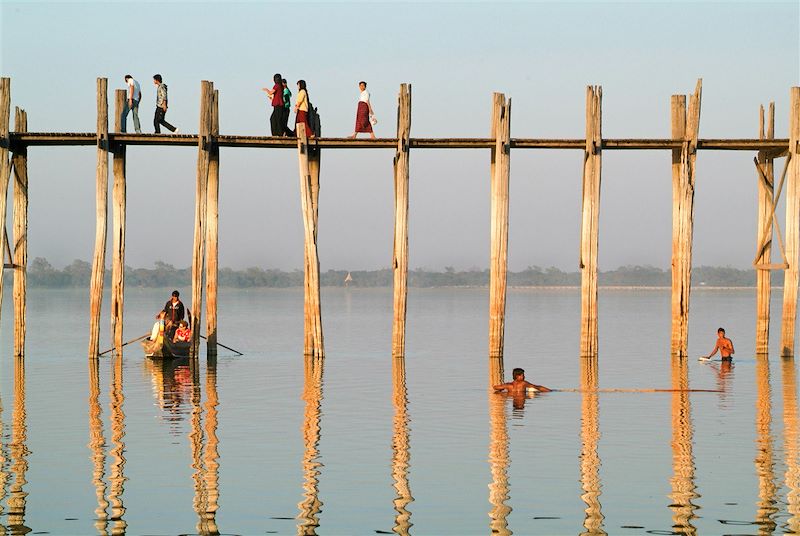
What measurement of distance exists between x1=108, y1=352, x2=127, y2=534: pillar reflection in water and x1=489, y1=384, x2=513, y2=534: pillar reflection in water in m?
3.50

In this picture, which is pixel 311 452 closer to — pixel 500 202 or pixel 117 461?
pixel 117 461

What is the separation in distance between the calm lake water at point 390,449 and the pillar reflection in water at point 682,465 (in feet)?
0.11

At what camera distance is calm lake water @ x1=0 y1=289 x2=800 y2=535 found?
1307 centimetres

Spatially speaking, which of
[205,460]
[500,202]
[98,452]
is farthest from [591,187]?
[98,452]

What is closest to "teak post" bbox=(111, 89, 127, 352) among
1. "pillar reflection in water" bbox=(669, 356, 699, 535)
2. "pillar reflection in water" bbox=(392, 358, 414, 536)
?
"pillar reflection in water" bbox=(392, 358, 414, 536)

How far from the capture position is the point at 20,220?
88.4 ft

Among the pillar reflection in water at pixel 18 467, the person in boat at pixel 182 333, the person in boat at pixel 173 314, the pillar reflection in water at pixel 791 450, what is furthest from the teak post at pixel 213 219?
the pillar reflection in water at pixel 791 450

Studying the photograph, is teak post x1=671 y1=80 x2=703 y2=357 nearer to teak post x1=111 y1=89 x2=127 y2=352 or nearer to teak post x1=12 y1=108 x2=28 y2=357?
teak post x1=111 y1=89 x2=127 y2=352

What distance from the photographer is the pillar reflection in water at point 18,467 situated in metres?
12.7

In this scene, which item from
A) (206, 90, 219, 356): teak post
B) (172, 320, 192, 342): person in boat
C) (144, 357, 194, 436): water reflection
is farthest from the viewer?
(172, 320, 192, 342): person in boat

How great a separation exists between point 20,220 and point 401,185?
7568mm

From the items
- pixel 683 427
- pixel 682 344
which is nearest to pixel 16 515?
pixel 683 427

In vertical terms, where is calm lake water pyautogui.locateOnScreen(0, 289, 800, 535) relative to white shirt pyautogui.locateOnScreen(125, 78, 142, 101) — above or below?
below

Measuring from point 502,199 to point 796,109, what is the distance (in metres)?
6.05
